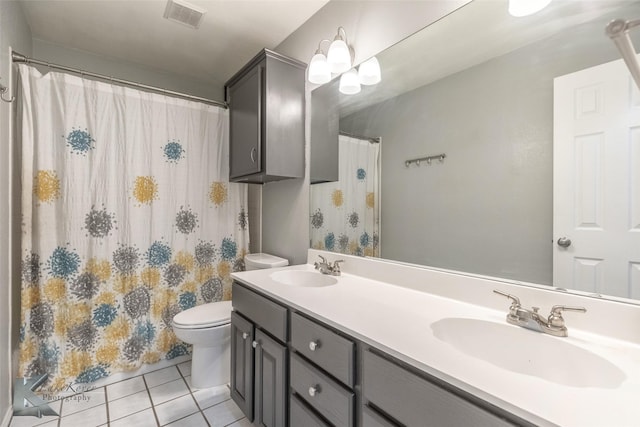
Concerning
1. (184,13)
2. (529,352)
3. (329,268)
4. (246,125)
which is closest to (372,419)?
(529,352)

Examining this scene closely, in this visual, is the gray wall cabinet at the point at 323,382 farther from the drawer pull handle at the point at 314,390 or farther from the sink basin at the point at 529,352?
the sink basin at the point at 529,352

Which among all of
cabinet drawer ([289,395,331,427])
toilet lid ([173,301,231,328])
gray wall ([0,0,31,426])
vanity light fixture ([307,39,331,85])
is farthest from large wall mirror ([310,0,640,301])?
gray wall ([0,0,31,426])

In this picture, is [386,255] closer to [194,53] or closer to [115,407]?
[115,407]

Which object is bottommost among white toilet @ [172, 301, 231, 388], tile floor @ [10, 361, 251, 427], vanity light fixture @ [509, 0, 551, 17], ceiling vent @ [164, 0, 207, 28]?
tile floor @ [10, 361, 251, 427]

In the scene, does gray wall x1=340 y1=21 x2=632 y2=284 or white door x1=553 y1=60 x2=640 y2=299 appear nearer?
white door x1=553 y1=60 x2=640 y2=299

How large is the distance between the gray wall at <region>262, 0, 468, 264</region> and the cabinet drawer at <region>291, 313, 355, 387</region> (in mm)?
885

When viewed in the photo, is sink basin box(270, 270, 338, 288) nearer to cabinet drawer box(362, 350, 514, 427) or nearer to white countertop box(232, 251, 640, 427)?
white countertop box(232, 251, 640, 427)

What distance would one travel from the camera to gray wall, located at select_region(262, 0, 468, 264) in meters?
1.33

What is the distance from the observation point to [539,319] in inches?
32.7

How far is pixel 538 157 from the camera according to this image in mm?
976

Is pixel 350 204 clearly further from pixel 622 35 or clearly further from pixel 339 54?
pixel 622 35

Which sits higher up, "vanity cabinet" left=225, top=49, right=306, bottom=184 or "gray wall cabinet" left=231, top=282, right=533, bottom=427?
"vanity cabinet" left=225, top=49, right=306, bottom=184

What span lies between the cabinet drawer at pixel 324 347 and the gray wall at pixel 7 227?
1565 mm

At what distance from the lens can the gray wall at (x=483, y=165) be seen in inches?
38.0
